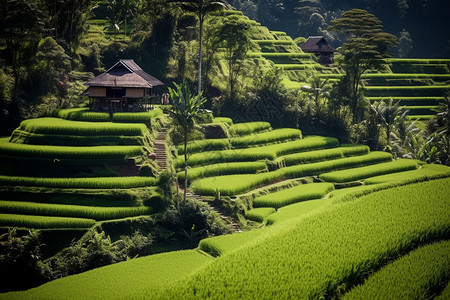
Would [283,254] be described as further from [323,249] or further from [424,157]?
[424,157]

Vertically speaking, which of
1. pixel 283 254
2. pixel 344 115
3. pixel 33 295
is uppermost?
pixel 344 115

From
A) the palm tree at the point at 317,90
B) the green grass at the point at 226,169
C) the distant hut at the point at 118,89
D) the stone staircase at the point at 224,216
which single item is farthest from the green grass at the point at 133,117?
the palm tree at the point at 317,90

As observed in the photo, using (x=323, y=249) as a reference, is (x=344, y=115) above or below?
above

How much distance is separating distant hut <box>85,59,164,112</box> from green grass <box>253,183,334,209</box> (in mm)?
11246

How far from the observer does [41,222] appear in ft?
77.6

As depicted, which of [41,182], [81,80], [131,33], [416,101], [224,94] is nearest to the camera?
[41,182]

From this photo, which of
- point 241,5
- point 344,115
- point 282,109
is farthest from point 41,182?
point 241,5

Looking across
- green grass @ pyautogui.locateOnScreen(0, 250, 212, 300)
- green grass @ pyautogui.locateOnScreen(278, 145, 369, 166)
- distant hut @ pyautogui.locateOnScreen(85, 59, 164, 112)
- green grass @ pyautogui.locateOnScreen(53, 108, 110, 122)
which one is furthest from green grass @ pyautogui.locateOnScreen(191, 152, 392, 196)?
distant hut @ pyautogui.locateOnScreen(85, 59, 164, 112)

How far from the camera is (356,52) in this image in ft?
148

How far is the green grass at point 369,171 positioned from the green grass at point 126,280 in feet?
48.2

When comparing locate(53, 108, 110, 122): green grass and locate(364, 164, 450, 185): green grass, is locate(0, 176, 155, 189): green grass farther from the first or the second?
locate(364, 164, 450, 185): green grass

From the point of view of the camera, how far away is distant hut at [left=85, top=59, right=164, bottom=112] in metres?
33.7

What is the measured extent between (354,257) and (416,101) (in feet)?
155

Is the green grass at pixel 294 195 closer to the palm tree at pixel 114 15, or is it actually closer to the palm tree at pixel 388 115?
the palm tree at pixel 388 115
